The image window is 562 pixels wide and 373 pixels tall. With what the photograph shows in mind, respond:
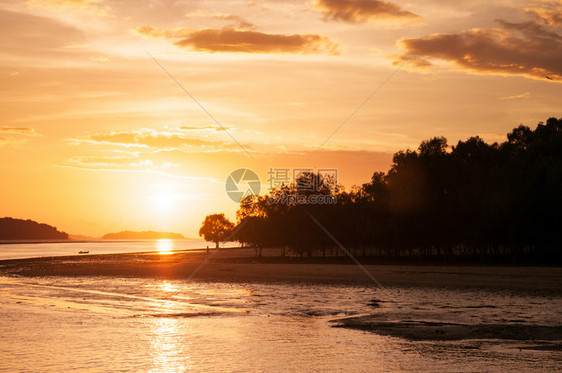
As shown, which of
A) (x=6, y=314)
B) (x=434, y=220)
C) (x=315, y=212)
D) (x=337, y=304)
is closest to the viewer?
(x=6, y=314)

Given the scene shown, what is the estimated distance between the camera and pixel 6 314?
3353 centimetres

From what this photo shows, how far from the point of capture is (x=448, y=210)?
90.9 metres

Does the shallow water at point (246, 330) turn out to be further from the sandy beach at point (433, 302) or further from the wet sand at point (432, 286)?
the wet sand at point (432, 286)

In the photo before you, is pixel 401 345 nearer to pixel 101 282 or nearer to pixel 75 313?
pixel 75 313

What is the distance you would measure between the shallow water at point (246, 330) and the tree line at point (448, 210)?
129ft

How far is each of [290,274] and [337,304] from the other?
2989cm

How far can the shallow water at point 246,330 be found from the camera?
809 inches

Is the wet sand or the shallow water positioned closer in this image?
the shallow water

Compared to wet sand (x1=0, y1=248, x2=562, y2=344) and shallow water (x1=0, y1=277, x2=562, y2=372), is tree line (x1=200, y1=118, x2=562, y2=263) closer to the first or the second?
wet sand (x1=0, y1=248, x2=562, y2=344)

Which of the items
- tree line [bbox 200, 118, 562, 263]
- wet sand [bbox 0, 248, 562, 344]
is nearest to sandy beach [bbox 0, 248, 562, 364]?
wet sand [bbox 0, 248, 562, 344]

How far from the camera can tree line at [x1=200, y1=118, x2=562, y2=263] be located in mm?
80000

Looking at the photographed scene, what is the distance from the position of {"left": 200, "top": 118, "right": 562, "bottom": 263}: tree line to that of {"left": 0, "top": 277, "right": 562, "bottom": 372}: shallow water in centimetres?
3943

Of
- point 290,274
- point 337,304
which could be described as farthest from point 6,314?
point 290,274

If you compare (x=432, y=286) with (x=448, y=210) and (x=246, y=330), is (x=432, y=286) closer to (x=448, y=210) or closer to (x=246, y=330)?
(x=246, y=330)
